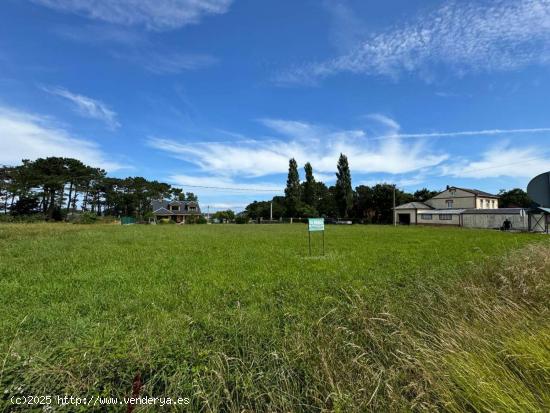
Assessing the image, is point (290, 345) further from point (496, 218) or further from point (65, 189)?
point (65, 189)

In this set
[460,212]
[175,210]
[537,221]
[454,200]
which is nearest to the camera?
[537,221]

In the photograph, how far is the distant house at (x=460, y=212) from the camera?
4222 centimetres

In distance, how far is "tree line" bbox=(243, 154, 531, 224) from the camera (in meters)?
61.3

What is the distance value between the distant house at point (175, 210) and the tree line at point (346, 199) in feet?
57.3

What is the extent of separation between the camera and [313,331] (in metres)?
3.79

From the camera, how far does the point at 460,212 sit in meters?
47.4

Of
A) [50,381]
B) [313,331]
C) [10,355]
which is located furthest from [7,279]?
[313,331]

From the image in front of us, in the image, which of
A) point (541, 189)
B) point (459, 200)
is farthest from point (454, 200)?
point (541, 189)

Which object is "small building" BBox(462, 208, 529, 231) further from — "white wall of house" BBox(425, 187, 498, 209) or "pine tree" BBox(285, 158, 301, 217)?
"pine tree" BBox(285, 158, 301, 217)

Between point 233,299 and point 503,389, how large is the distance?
4.33 metres

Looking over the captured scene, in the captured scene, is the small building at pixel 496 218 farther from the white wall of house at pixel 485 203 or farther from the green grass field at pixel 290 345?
the green grass field at pixel 290 345

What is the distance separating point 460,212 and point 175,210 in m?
59.3

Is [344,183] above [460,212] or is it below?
above

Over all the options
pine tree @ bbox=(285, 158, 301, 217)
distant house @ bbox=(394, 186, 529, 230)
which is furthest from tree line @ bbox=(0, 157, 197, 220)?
distant house @ bbox=(394, 186, 529, 230)
